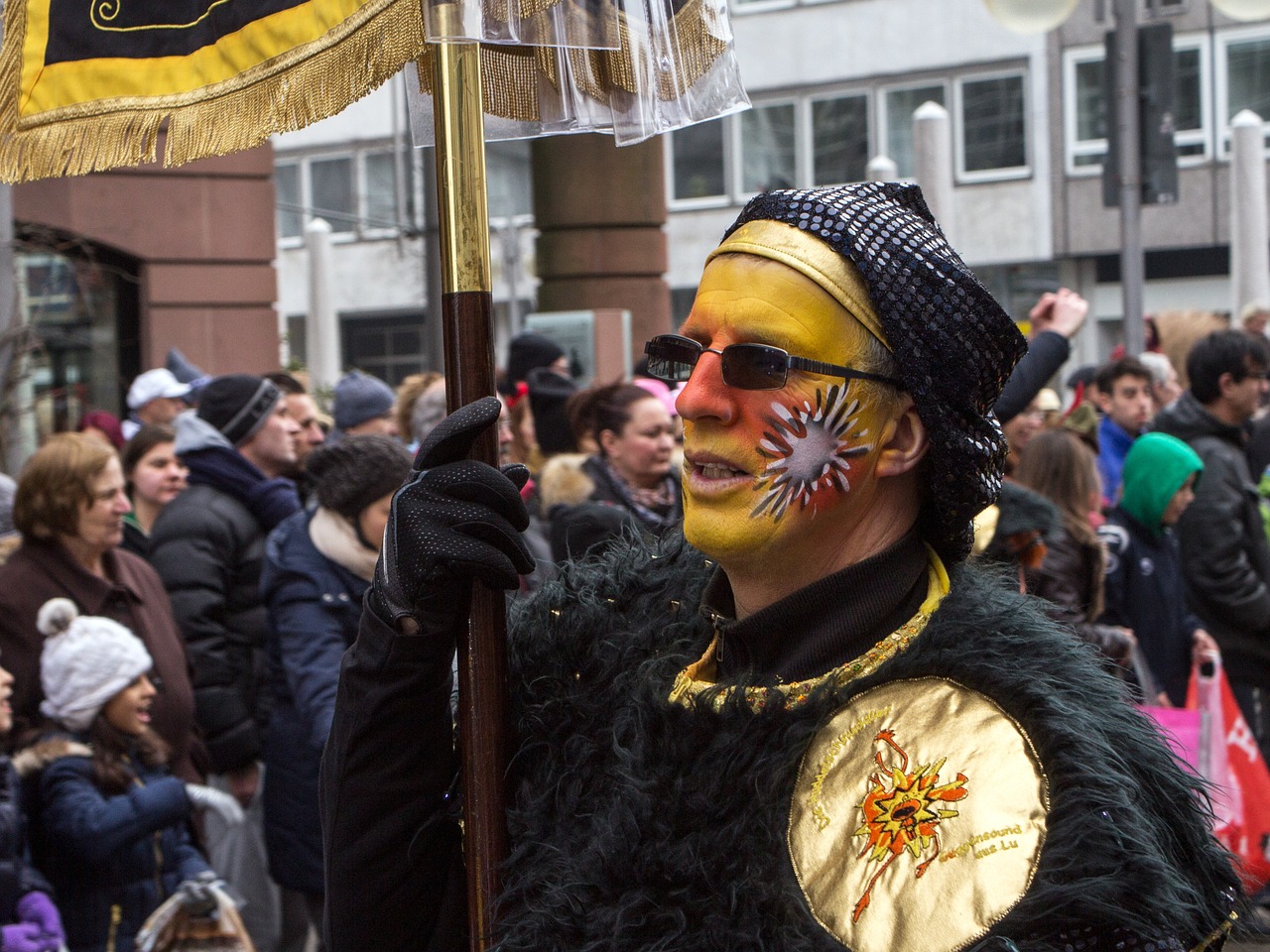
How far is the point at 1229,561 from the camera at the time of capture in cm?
641

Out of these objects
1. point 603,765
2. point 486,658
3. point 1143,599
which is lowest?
point 1143,599

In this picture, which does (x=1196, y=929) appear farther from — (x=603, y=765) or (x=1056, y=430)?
(x=1056, y=430)

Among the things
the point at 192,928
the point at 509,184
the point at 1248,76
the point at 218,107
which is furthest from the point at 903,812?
the point at 509,184

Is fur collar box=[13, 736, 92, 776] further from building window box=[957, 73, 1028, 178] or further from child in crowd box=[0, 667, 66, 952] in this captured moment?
building window box=[957, 73, 1028, 178]

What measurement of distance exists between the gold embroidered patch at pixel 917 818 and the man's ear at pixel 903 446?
11.2 inches

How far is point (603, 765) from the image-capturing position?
2080 millimetres

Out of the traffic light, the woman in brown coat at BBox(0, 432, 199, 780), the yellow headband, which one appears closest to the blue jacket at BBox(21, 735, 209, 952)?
the woman in brown coat at BBox(0, 432, 199, 780)

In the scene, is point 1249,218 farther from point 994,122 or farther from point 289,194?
point 289,194

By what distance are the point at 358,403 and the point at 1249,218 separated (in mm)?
9465

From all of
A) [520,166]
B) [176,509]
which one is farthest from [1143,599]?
[520,166]

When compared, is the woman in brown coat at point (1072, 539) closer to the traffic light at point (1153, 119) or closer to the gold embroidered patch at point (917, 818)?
the gold embroidered patch at point (917, 818)

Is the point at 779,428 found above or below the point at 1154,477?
above

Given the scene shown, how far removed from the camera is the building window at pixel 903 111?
2520 centimetres

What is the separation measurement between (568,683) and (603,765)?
162mm
